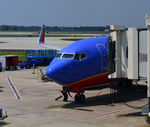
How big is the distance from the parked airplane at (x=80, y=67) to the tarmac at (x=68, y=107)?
1.64 m

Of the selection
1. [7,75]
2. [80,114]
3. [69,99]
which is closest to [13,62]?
[7,75]

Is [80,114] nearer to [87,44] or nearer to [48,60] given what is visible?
[87,44]

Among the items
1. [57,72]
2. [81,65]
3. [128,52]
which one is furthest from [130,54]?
[57,72]

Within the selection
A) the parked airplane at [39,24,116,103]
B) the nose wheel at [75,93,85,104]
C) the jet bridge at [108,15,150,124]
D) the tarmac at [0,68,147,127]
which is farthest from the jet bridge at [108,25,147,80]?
the nose wheel at [75,93,85,104]

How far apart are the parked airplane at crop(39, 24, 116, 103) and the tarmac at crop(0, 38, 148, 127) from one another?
64.6 inches

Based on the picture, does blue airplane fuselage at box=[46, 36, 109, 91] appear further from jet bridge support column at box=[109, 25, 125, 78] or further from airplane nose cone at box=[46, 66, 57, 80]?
jet bridge support column at box=[109, 25, 125, 78]

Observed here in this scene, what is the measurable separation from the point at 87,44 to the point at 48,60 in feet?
105

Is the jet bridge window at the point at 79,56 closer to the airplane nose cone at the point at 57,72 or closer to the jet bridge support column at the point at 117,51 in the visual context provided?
the airplane nose cone at the point at 57,72

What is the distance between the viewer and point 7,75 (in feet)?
153

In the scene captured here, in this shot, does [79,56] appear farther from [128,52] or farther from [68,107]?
[128,52]

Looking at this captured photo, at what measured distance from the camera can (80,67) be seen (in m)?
26.2

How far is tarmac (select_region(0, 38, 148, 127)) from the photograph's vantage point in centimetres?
2114

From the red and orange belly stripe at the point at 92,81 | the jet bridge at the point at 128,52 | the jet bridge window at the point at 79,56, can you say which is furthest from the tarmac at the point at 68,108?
the jet bridge window at the point at 79,56

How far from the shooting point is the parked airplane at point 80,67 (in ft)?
84.2
